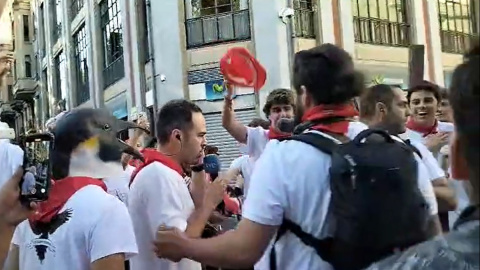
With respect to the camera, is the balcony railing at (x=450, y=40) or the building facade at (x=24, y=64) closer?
the balcony railing at (x=450, y=40)

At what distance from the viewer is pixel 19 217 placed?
6.72ft

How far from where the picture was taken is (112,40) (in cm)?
2566

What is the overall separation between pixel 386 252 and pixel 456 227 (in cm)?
97

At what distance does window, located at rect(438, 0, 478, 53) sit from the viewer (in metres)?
23.1

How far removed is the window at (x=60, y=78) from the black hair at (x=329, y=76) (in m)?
32.2

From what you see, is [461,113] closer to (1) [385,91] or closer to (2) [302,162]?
(2) [302,162]

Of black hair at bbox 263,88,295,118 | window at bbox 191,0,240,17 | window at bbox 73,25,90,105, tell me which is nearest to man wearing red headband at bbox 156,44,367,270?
black hair at bbox 263,88,295,118

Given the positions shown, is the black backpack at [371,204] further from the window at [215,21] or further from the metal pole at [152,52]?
the metal pole at [152,52]

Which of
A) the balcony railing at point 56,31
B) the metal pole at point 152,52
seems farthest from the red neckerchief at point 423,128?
the balcony railing at point 56,31

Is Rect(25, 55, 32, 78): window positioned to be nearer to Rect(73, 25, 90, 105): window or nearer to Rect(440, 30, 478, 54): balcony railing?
Rect(73, 25, 90, 105): window

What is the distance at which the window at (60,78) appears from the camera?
34.1 metres

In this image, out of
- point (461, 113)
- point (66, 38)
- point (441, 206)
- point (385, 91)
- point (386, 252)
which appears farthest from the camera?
point (66, 38)

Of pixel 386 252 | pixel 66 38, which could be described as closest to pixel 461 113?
pixel 386 252

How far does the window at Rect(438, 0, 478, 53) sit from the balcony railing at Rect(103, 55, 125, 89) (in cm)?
1140
